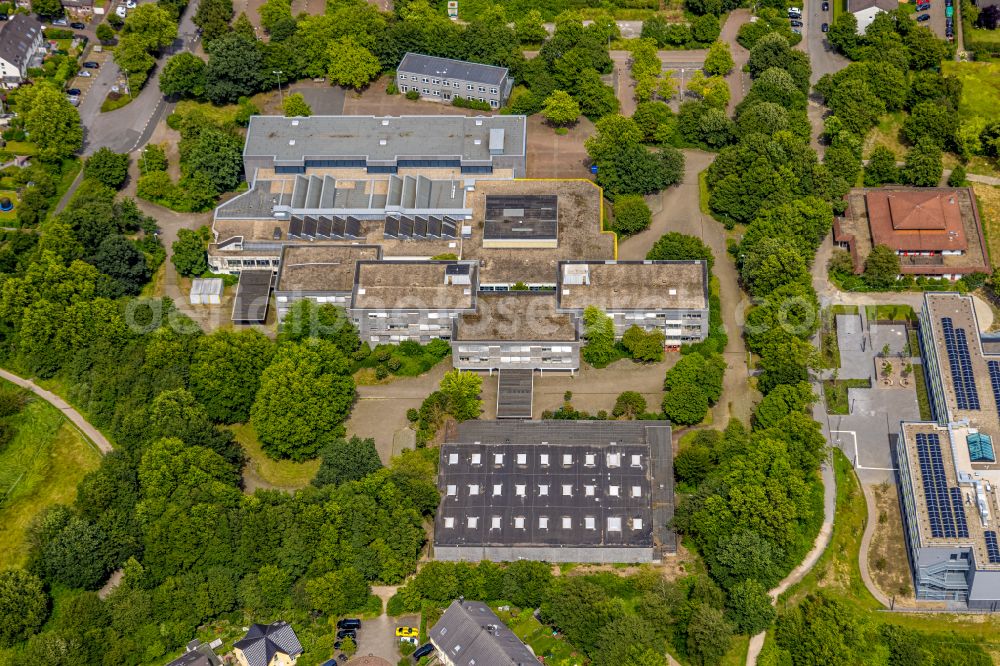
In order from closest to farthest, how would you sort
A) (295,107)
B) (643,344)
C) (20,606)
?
1. (20,606)
2. (643,344)
3. (295,107)

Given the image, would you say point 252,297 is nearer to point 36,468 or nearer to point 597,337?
point 36,468

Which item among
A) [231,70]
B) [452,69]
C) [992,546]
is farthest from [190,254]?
[992,546]

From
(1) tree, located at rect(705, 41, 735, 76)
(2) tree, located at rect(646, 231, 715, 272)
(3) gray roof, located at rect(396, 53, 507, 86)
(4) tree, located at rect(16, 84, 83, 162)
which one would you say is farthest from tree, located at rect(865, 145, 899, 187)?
(4) tree, located at rect(16, 84, 83, 162)

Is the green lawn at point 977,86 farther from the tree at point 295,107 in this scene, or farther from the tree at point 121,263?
the tree at point 121,263

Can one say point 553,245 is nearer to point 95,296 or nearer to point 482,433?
point 482,433

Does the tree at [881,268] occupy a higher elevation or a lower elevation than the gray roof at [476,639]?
higher

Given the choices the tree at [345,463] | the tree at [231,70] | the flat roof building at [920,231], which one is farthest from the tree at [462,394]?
the tree at [231,70]
